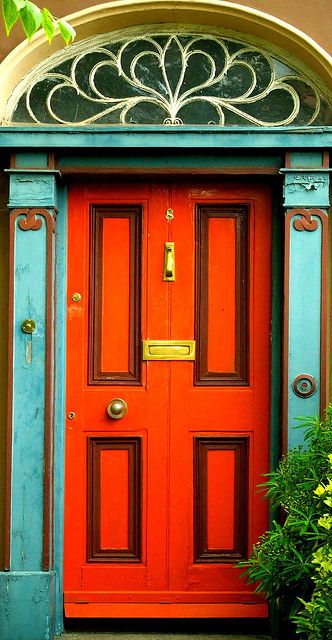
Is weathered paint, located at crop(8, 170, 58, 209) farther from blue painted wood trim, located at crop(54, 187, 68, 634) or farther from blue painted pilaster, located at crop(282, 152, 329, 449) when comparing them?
blue painted pilaster, located at crop(282, 152, 329, 449)

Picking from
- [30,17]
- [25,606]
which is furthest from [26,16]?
[25,606]

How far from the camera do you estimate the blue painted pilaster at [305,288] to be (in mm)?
4906

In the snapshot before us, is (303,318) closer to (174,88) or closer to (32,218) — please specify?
(174,88)

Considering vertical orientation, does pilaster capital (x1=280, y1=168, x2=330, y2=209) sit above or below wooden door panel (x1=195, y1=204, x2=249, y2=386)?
above

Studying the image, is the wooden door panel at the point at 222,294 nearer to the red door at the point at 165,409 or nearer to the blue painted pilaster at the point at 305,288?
the red door at the point at 165,409

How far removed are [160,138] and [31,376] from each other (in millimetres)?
1385

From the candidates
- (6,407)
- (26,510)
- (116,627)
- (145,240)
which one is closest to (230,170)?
(145,240)

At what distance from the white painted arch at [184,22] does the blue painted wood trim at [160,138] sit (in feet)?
0.79

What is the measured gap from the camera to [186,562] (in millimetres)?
5121

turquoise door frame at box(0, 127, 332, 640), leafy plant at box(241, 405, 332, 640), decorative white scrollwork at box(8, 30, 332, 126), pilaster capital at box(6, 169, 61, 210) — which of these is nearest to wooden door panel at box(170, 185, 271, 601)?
turquoise door frame at box(0, 127, 332, 640)

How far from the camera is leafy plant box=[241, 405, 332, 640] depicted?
3963 mm

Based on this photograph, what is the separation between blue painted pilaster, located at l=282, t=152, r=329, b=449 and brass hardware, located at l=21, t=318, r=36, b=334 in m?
1.29

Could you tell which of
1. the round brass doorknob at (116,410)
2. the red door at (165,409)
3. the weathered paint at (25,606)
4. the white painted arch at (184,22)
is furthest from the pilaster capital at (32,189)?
the weathered paint at (25,606)

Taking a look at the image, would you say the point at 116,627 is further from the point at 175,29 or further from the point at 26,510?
the point at 175,29
